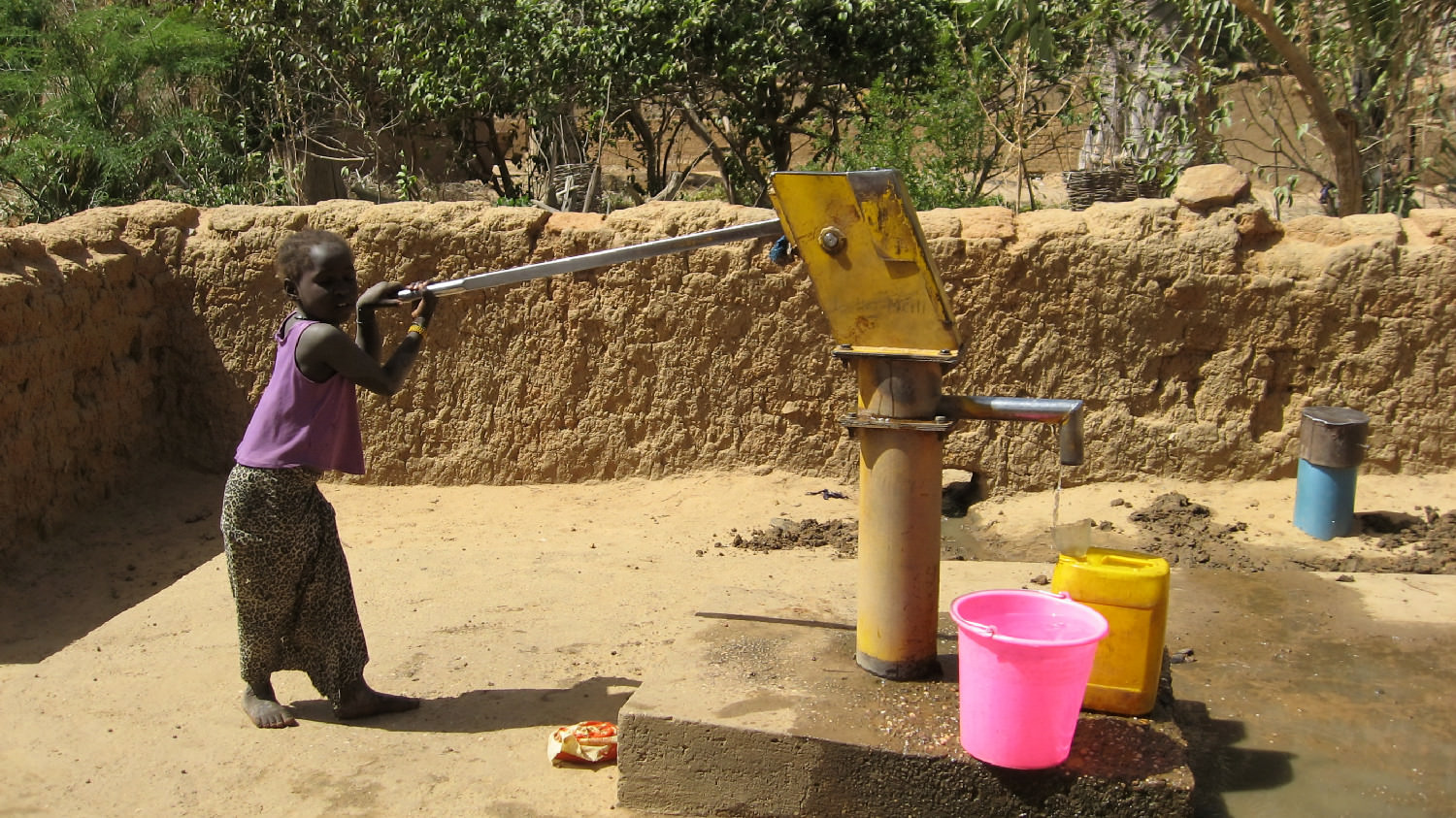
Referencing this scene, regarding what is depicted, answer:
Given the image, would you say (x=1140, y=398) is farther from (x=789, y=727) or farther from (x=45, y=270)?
(x=45, y=270)

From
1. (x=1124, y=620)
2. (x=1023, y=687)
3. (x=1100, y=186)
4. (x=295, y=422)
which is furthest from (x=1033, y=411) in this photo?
(x=1100, y=186)

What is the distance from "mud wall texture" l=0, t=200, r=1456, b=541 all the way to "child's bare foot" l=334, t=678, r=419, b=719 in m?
2.22

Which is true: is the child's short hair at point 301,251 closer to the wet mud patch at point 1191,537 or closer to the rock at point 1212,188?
the wet mud patch at point 1191,537

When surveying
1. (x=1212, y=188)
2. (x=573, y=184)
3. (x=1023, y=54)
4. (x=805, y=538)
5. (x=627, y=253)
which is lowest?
(x=805, y=538)

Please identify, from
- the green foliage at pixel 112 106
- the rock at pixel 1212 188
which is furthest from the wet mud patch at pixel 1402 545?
the green foliage at pixel 112 106

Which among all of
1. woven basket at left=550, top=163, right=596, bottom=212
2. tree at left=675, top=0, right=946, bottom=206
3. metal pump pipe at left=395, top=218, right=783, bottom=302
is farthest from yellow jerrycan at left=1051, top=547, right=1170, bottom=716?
tree at left=675, top=0, right=946, bottom=206

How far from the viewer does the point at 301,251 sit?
126 inches

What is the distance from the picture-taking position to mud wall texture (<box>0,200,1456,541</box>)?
4.96m

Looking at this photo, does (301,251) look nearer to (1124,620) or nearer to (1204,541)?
(1124,620)

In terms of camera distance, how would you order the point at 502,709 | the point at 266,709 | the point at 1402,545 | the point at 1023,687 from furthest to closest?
the point at 1402,545 → the point at 502,709 → the point at 266,709 → the point at 1023,687

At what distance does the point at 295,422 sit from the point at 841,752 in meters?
1.62

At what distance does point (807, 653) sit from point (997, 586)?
1344mm

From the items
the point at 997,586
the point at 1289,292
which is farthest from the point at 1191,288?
the point at 997,586

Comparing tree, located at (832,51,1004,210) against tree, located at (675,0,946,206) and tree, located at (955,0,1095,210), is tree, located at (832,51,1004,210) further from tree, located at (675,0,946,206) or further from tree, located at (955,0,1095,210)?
tree, located at (675,0,946,206)
